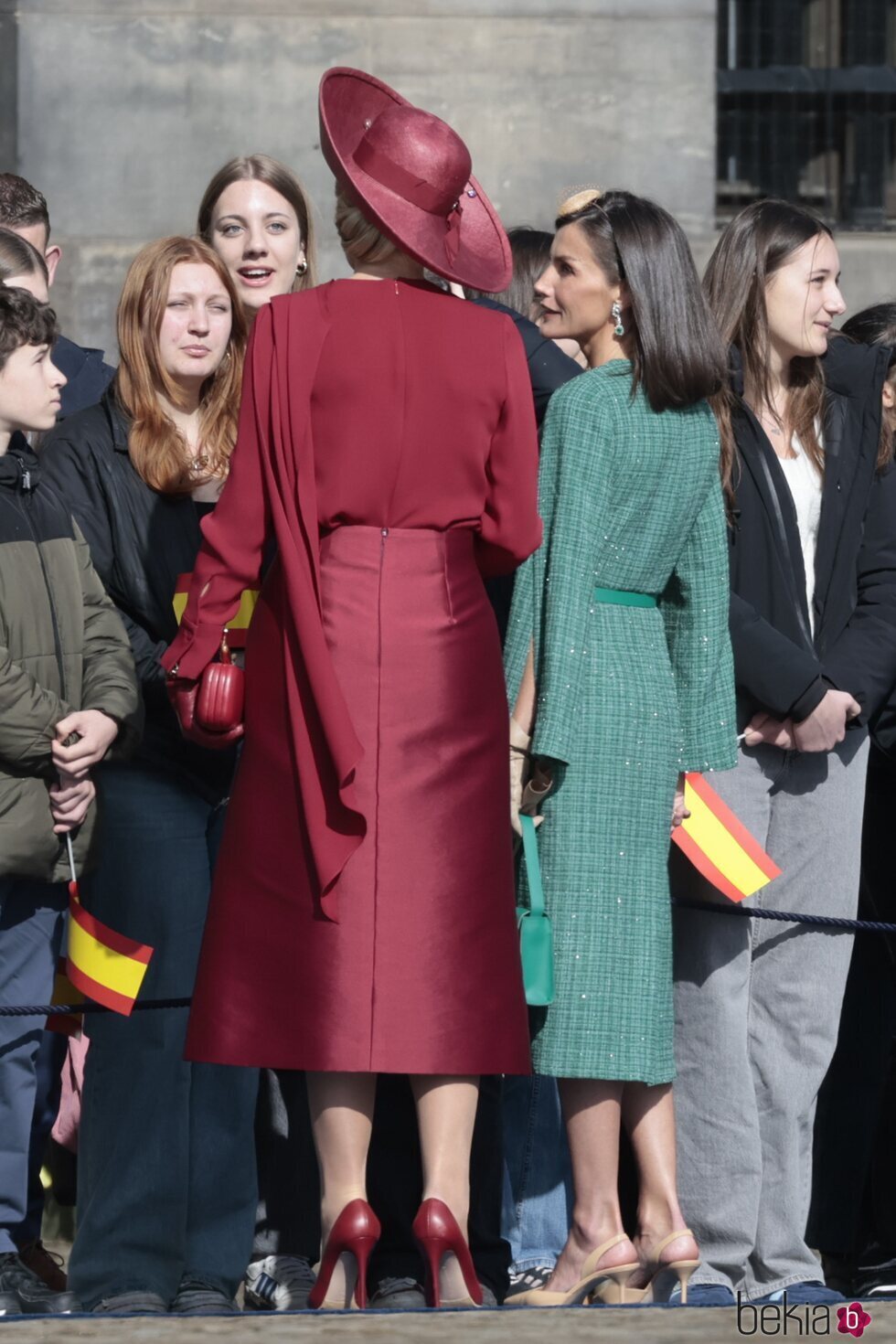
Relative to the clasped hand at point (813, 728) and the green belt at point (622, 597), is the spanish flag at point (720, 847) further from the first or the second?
the green belt at point (622, 597)

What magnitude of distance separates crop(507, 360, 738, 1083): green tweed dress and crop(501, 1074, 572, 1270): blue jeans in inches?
17.2

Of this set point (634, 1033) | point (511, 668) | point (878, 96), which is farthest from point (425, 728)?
point (878, 96)

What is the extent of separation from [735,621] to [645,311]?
746 mm

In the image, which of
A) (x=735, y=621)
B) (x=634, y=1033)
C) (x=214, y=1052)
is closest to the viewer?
(x=214, y=1052)

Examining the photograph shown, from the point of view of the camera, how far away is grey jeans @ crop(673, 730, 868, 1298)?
16.2 ft

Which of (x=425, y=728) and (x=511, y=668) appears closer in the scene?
(x=425, y=728)

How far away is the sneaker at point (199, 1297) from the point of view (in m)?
4.77

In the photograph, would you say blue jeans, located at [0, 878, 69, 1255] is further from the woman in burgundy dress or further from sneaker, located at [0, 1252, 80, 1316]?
the woman in burgundy dress

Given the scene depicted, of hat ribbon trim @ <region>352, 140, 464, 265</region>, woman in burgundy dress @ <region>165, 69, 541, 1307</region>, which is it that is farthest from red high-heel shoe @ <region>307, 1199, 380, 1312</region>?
hat ribbon trim @ <region>352, 140, 464, 265</region>

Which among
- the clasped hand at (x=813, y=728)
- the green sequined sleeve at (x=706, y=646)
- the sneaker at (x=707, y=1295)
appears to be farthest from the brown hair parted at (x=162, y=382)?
the sneaker at (x=707, y=1295)

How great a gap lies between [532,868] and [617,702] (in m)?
0.39

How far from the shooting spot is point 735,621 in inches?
199

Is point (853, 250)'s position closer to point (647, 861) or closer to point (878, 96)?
point (878, 96)
